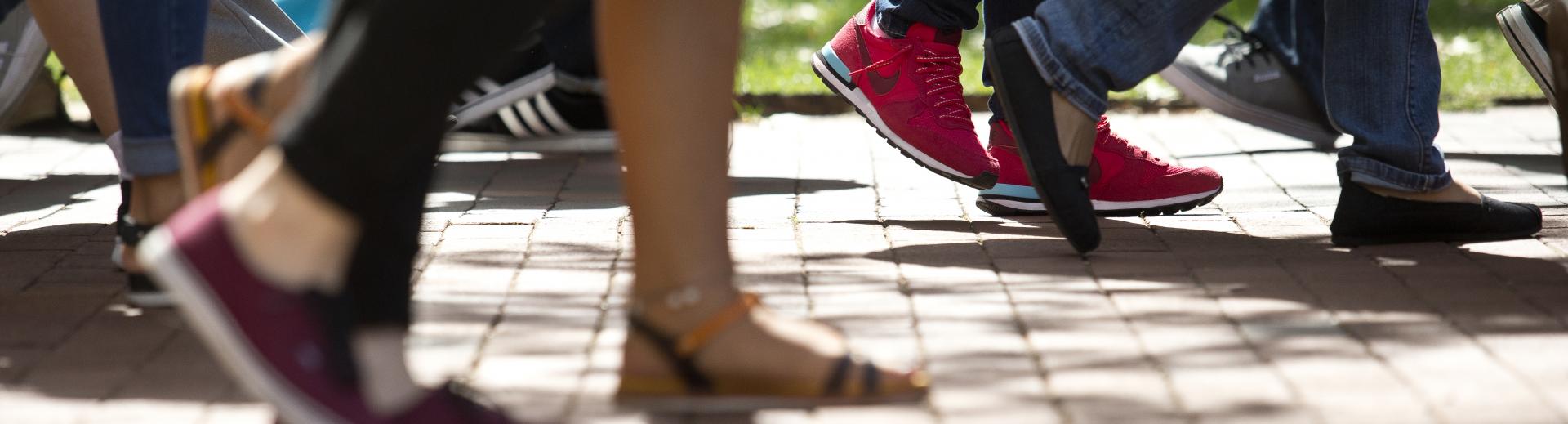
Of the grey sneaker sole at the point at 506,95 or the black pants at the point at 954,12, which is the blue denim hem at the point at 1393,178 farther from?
the grey sneaker sole at the point at 506,95

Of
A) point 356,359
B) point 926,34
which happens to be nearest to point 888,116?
point 926,34

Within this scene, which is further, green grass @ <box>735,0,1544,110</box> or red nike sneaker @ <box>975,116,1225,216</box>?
green grass @ <box>735,0,1544,110</box>

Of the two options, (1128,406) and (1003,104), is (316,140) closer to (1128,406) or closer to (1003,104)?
(1128,406)


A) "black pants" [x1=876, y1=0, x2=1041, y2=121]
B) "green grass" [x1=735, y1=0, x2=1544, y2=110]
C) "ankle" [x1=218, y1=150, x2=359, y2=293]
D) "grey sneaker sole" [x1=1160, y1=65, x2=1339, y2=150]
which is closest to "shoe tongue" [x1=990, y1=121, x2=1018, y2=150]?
"black pants" [x1=876, y1=0, x2=1041, y2=121]

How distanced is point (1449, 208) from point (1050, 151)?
82 centimetres

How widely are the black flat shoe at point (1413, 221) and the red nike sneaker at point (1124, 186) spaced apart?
469 millimetres

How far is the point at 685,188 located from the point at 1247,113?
343 centimetres

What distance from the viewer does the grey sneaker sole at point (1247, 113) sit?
5.02 meters

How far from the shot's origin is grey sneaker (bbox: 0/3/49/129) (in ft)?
14.9

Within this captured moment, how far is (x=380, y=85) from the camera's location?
67.8 inches

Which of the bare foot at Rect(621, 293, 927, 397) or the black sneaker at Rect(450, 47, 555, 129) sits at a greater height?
the bare foot at Rect(621, 293, 927, 397)

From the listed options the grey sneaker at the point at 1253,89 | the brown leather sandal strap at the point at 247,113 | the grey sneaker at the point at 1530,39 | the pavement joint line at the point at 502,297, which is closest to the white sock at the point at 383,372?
the brown leather sandal strap at the point at 247,113

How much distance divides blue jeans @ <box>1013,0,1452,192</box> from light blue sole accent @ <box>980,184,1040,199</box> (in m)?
0.70

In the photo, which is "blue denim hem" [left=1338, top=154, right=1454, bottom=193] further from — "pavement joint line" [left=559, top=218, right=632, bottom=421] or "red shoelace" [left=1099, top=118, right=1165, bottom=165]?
"pavement joint line" [left=559, top=218, right=632, bottom=421]
